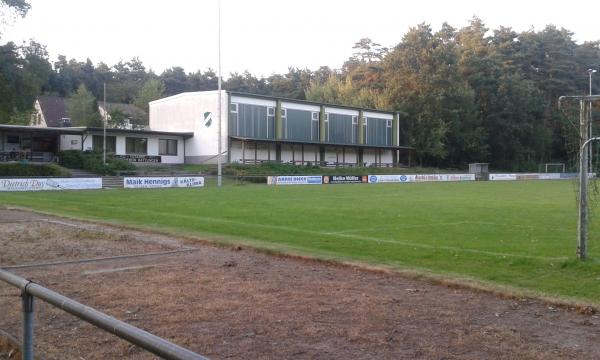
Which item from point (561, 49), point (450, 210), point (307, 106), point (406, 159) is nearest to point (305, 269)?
point (450, 210)

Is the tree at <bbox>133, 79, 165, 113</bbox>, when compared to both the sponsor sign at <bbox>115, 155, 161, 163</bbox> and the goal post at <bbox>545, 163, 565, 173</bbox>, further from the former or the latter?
the goal post at <bbox>545, 163, 565, 173</bbox>

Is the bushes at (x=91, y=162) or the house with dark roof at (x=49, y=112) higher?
the house with dark roof at (x=49, y=112)

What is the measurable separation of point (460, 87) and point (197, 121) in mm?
39596

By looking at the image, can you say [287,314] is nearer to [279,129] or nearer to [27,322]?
[27,322]

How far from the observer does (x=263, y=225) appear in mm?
19344

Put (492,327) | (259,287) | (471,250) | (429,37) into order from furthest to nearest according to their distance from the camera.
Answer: (429,37) < (471,250) < (259,287) < (492,327)

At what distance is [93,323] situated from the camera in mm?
3316

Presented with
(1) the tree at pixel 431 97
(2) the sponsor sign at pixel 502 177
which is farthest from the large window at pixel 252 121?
(2) the sponsor sign at pixel 502 177

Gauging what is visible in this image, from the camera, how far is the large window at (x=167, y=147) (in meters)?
67.1

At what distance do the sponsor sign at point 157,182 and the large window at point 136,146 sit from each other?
18733 mm

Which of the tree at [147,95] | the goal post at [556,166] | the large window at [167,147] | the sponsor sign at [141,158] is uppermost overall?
the tree at [147,95]

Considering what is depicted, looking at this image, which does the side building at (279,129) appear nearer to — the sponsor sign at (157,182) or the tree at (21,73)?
the sponsor sign at (157,182)

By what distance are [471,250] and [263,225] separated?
24.0 feet

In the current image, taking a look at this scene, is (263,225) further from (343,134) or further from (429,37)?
(429,37)
